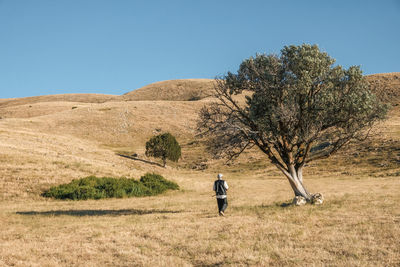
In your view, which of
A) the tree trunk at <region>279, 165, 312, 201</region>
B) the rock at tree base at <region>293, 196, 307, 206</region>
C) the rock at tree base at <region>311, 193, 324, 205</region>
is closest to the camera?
the rock at tree base at <region>293, 196, 307, 206</region>

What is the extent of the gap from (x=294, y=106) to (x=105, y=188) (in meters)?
19.4

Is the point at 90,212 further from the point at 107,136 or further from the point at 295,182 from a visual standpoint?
the point at 107,136

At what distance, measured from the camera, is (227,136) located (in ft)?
69.5

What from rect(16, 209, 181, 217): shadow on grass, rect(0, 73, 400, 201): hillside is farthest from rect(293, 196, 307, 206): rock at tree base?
rect(0, 73, 400, 201): hillside

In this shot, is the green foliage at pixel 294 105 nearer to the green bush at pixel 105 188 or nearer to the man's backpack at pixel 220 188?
the man's backpack at pixel 220 188

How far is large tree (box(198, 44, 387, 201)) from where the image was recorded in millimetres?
19453

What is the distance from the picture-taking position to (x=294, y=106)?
63.1 ft

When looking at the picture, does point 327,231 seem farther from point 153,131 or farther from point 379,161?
point 153,131

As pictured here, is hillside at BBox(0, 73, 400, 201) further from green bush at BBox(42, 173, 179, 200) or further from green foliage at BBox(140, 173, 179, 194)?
green foliage at BBox(140, 173, 179, 194)

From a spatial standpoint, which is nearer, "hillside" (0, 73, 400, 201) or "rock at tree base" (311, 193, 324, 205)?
"rock at tree base" (311, 193, 324, 205)

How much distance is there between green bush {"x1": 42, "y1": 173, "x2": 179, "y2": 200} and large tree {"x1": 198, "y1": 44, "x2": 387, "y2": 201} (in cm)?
1277

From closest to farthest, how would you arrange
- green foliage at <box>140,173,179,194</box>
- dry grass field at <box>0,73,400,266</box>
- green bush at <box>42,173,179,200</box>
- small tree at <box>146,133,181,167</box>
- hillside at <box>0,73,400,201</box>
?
1. dry grass field at <box>0,73,400,266</box>
2. green bush at <box>42,173,179,200</box>
3. green foliage at <box>140,173,179,194</box>
4. hillside at <box>0,73,400,201</box>
5. small tree at <box>146,133,181,167</box>

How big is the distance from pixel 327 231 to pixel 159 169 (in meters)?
47.8

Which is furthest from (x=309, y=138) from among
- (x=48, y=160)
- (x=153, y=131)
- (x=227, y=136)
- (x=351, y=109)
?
(x=153, y=131)
